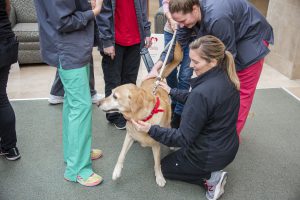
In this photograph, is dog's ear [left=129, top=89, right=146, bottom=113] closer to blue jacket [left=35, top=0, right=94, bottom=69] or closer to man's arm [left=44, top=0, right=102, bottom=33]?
blue jacket [left=35, top=0, right=94, bottom=69]

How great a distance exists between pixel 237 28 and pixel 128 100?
0.84 m

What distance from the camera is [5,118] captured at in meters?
2.17

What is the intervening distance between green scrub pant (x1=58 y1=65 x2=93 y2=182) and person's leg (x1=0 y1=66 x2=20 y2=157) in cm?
39

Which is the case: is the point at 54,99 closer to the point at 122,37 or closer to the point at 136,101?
the point at 122,37

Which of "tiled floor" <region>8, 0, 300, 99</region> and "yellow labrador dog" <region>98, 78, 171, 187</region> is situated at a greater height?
"yellow labrador dog" <region>98, 78, 171, 187</region>

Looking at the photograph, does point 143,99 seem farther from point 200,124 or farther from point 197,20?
point 197,20

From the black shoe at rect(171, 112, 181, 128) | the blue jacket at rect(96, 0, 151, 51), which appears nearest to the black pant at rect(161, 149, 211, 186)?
the black shoe at rect(171, 112, 181, 128)

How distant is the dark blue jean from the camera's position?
101 inches

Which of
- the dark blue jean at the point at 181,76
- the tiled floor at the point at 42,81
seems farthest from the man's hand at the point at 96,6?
the tiled floor at the point at 42,81

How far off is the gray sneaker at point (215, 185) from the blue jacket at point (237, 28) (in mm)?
735

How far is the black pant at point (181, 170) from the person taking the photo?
2070 mm

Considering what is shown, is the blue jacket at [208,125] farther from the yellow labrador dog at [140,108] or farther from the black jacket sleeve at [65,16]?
the black jacket sleeve at [65,16]

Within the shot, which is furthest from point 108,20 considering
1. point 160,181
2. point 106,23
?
point 160,181

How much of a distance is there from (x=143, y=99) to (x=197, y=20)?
0.59 m
